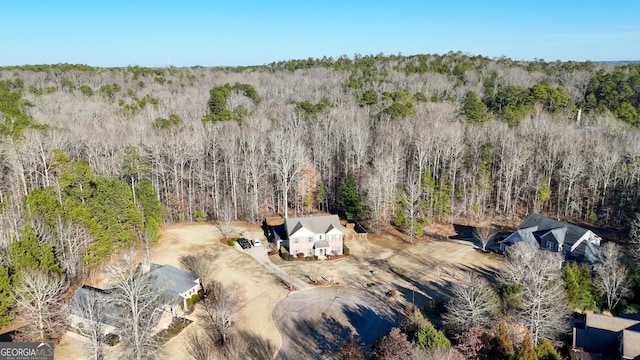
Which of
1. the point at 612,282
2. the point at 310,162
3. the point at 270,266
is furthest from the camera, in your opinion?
the point at 310,162

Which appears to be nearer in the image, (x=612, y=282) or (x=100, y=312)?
(x=100, y=312)

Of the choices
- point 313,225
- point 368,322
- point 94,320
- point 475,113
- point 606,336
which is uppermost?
point 475,113

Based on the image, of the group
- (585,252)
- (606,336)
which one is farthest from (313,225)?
(606,336)

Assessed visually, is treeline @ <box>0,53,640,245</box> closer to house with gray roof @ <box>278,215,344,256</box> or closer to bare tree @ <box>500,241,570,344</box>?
house with gray roof @ <box>278,215,344,256</box>

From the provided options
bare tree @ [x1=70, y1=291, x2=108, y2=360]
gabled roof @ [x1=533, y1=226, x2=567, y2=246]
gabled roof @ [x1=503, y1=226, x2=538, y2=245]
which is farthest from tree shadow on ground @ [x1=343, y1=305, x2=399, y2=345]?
gabled roof @ [x1=533, y1=226, x2=567, y2=246]

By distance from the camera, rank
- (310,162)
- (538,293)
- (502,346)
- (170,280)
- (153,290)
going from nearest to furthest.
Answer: (502,346), (538,293), (153,290), (170,280), (310,162)

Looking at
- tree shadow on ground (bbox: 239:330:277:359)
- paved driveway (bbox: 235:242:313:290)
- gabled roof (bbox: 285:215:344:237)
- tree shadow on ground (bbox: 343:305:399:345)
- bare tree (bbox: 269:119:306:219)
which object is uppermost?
bare tree (bbox: 269:119:306:219)

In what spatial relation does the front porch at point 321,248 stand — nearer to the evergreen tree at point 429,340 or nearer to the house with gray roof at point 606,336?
the evergreen tree at point 429,340

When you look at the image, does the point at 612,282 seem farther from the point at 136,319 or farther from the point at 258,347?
the point at 136,319
